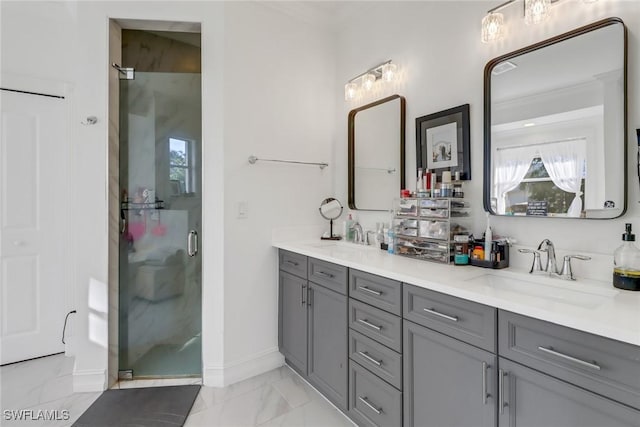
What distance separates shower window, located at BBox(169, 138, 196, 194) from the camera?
2279 millimetres

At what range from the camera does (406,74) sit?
2.18 metres

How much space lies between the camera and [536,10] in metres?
1.47

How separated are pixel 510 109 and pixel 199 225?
2.11m

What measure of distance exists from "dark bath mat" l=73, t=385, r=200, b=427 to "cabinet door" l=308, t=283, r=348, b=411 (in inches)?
32.8

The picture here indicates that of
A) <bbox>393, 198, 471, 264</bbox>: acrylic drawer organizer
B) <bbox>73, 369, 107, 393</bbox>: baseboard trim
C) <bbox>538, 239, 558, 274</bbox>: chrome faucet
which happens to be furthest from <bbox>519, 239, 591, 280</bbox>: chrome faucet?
<bbox>73, 369, 107, 393</bbox>: baseboard trim

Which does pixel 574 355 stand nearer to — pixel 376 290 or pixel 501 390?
pixel 501 390

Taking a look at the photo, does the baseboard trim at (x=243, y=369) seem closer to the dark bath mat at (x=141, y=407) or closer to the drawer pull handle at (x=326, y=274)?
the dark bath mat at (x=141, y=407)

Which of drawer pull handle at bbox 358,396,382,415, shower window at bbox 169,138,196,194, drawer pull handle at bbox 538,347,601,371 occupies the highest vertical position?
shower window at bbox 169,138,196,194

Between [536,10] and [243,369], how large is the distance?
2.76 meters

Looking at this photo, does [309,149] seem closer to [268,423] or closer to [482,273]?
[482,273]

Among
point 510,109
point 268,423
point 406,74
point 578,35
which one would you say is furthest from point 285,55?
point 268,423

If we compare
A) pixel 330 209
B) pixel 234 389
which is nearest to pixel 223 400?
pixel 234 389

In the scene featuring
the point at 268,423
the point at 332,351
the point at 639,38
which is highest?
the point at 639,38

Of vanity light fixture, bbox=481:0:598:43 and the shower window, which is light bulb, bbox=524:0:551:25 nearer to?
vanity light fixture, bbox=481:0:598:43
